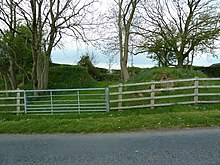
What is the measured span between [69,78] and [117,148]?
16367mm

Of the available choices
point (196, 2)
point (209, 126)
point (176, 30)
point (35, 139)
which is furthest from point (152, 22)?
point (35, 139)

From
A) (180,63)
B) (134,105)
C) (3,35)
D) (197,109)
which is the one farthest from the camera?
(180,63)

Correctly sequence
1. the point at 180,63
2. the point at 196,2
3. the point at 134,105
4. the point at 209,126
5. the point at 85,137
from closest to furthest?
the point at 85,137
the point at 209,126
the point at 134,105
the point at 196,2
the point at 180,63

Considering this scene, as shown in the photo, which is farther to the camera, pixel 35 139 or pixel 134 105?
pixel 134 105

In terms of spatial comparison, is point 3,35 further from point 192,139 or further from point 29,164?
point 192,139

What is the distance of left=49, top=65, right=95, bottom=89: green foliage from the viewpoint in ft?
64.6

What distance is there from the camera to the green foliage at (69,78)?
19.7 m

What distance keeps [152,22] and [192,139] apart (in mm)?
16570

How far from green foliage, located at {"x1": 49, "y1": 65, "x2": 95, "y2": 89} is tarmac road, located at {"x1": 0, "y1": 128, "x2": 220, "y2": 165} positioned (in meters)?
13.5

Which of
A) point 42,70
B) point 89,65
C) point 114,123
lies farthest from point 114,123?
point 89,65

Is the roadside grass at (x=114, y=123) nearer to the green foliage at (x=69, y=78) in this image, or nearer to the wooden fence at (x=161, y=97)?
the wooden fence at (x=161, y=97)

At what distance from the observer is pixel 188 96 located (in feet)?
29.7

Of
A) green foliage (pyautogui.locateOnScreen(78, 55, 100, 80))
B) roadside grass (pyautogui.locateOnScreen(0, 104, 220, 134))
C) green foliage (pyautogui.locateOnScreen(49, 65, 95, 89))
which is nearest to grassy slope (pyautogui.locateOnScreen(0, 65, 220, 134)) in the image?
roadside grass (pyautogui.locateOnScreen(0, 104, 220, 134))

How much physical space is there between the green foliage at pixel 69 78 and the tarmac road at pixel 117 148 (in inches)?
533
